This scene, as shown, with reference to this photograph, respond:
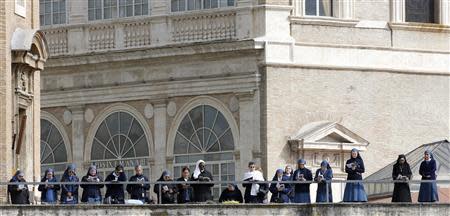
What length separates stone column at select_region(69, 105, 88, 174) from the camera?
3602 inches

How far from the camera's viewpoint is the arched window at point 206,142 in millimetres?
88125

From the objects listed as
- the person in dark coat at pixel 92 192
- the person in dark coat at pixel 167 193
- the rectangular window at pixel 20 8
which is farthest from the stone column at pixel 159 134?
the person in dark coat at pixel 167 193

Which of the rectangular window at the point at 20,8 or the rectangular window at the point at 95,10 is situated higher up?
the rectangular window at the point at 95,10

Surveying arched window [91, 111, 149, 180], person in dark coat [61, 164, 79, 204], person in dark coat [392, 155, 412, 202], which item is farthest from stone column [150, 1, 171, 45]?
person in dark coat [392, 155, 412, 202]

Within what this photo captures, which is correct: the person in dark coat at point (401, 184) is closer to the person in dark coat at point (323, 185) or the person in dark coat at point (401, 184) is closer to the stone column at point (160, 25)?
the person in dark coat at point (323, 185)

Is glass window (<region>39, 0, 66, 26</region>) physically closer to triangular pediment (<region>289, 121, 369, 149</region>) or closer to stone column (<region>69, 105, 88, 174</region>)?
stone column (<region>69, 105, 88, 174</region>)

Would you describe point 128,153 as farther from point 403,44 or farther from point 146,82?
point 403,44

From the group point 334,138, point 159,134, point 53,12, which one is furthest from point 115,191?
point 53,12

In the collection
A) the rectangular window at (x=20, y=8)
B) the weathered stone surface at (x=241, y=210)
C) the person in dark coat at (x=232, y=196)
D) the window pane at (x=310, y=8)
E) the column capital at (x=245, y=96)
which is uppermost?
the window pane at (x=310, y=8)

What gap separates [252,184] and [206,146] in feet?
68.7

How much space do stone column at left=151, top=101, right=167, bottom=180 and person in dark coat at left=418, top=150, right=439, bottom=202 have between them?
22.8 metres

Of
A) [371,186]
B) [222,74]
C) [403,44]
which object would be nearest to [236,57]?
[222,74]

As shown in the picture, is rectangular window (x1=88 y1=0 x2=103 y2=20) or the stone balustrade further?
rectangular window (x1=88 y1=0 x2=103 y2=20)

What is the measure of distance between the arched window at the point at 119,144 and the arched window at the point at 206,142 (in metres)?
1.53
